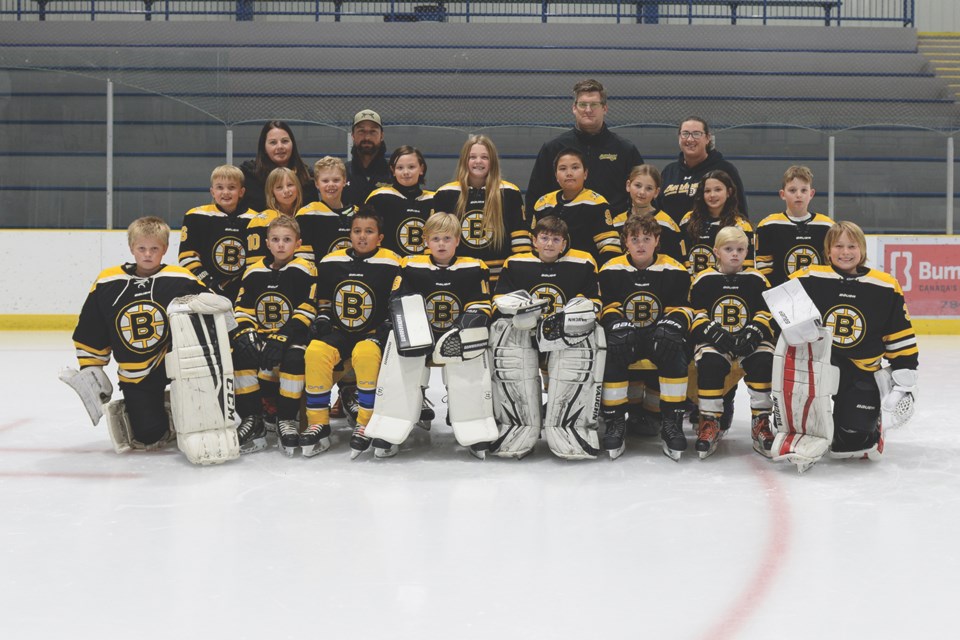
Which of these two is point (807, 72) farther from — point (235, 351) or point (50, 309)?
point (235, 351)

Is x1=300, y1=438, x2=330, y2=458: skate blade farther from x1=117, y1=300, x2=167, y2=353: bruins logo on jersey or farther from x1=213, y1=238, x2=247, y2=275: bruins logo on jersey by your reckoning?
x1=213, y1=238, x2=247, y2=275: bruins logo on jersey

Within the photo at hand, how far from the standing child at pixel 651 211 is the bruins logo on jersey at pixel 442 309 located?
71 centimetres

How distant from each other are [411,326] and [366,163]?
1.05m

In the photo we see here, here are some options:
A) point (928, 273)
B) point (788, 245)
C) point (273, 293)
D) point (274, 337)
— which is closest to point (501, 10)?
point (928, 273)

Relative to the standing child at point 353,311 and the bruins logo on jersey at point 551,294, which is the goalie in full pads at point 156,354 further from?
the bruins logo on jersey at point 551,294

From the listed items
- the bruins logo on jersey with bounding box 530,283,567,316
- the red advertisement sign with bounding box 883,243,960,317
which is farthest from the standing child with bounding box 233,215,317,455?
the red advertisement sign with bounding box 883,243,960,317

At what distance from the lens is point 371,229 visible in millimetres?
3369

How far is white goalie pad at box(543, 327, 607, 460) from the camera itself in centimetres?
316

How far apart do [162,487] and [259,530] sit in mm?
588

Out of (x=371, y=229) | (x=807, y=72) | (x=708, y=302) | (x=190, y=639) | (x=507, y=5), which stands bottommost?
(x=190, y=639)

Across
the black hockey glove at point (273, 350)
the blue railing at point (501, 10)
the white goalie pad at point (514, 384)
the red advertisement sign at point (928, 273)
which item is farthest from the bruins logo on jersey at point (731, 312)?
the blue railing at point (501, 10)

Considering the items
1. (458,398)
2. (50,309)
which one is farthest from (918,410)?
(50,309)

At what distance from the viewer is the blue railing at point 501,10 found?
10938 millimetres

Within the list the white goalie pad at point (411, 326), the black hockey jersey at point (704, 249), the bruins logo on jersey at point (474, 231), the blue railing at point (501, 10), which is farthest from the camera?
the blue railing at point (501, 10)
